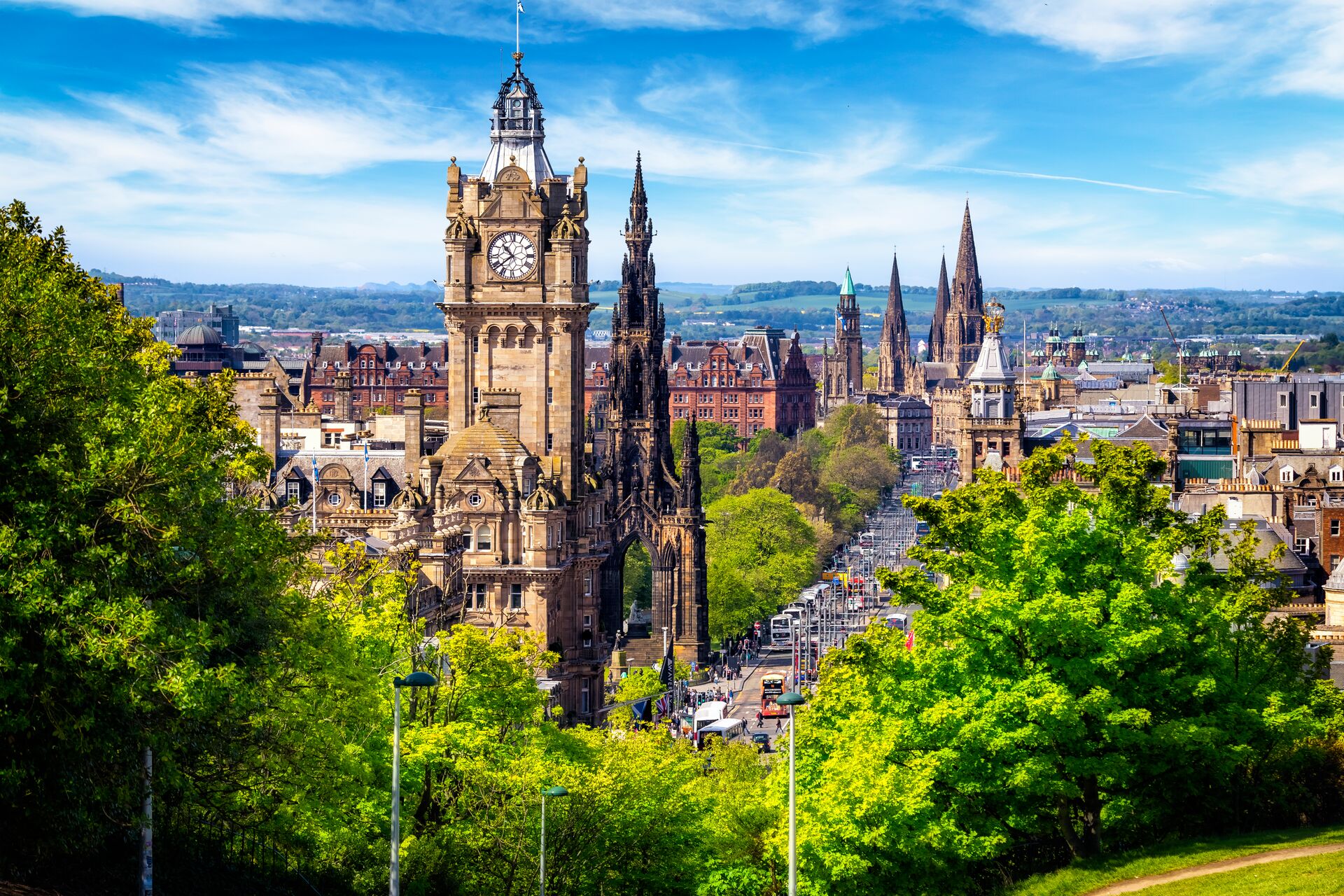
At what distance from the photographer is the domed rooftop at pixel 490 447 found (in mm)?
78062

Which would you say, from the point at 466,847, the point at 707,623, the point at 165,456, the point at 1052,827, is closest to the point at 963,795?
the point at 1052,827

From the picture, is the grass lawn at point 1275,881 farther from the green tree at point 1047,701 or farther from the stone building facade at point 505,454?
the stone building facade at point 505,454

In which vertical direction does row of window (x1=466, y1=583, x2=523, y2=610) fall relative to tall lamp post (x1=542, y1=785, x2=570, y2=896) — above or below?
above

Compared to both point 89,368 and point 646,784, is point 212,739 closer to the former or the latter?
point 89,368

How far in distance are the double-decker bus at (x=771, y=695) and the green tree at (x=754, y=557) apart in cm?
2188

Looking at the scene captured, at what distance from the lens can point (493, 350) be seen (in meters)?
86.6

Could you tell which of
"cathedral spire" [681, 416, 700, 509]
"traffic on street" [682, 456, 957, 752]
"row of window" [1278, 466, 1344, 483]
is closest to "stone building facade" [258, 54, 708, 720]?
"traffic on street" [682, 456, 957, 752]

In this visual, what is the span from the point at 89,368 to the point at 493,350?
164ft

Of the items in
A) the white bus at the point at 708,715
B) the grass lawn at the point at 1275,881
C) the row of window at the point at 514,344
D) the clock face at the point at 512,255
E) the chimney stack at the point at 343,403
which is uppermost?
the clock face at the point at 512,255

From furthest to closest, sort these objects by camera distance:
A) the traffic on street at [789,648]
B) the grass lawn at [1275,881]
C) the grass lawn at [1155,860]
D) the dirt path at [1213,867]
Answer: the traffic on street at [789,648] < the grass lawn at [1155,860] < the dirt path at [1213,867] < the grass lawn at [1275,881]

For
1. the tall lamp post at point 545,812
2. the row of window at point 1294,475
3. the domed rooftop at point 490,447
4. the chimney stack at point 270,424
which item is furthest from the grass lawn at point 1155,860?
the row of window at point 1294,475

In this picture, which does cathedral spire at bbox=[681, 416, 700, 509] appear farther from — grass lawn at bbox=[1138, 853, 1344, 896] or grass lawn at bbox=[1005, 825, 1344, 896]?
grass lawn at bbox=[1138, 853, 1344, 896]

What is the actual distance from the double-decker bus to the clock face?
94.1ft

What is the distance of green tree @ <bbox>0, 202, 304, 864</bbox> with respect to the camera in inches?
1337
